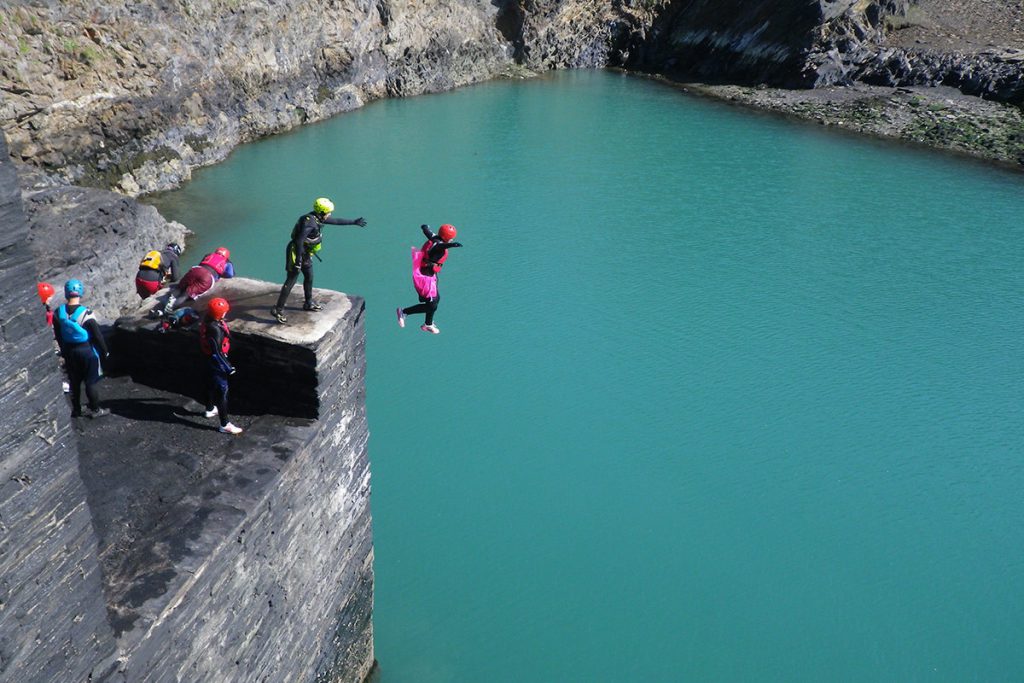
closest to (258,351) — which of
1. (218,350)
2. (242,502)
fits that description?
(218,350)

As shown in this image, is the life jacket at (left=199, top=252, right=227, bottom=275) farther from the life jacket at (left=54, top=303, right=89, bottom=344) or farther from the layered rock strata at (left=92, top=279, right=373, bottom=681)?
the life jacket at (left=54, top=303, right=89, bottom=344)

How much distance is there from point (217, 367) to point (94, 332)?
4.34 ft

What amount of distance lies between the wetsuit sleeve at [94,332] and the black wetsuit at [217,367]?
3.68ft

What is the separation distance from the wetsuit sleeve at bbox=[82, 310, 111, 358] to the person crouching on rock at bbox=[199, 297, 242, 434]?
1015 mm

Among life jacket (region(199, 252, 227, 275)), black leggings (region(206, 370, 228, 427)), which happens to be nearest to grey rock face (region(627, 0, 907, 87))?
life jacket (region(199, 252, 227, 275))

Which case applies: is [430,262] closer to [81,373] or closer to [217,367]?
[217,367]

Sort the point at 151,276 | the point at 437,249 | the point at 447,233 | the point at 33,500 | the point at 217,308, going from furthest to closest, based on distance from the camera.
Result: the point at 437,249 → the point at 447,233 → the point at 151,276 → the point at 217,308 → the point at 33,500

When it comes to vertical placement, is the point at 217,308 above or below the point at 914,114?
above

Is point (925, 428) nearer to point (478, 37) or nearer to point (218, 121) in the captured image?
point (218, 121)

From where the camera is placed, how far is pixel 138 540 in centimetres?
602

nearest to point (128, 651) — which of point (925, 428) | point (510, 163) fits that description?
point (925, 428)

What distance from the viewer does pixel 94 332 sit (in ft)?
24.5

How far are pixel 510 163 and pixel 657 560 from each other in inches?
695

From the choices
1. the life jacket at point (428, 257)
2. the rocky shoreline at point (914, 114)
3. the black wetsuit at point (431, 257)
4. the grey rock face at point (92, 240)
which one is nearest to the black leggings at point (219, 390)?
the black wetsuit at point (431, 257)
